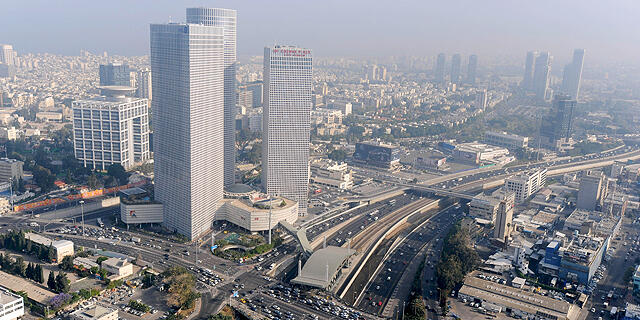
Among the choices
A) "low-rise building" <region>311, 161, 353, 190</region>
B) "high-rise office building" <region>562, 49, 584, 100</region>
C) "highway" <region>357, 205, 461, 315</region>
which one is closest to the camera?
"highway" <region>357, 205, 461, 315</region>

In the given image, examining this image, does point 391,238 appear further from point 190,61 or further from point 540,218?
point 190,61

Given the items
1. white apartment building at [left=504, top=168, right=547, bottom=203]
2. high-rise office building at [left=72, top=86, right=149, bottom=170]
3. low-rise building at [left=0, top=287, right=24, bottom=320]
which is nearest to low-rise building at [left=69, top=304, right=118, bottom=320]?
low-rise building at [left=0, top=287, right=24, bottom=320]

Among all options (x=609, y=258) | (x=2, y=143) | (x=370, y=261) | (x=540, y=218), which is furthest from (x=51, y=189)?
(x=609, y=258)

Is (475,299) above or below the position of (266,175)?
below

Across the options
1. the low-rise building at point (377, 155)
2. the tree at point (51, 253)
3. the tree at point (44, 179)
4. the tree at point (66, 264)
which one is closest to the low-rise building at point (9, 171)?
the tree at point (44, 179)

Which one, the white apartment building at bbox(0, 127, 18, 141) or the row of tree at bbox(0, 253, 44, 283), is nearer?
the row of tree at bbox(0, 253, 44, 283)

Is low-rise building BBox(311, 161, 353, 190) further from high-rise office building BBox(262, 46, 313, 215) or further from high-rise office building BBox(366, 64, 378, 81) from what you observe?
high-rise office building BBox(366, 64, 378, 81)
